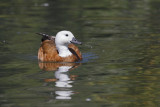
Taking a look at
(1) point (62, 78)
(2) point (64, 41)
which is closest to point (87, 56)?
(2) point (64, 41)

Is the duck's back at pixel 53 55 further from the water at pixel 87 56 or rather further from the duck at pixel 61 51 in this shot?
the water at pixel 87 56

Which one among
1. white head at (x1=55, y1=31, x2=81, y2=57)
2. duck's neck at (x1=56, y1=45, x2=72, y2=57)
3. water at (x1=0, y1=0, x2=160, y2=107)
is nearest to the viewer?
water at (x1=0, y1=0, x2=160, y2=107)

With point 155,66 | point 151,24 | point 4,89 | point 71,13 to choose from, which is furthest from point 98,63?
point 71,13

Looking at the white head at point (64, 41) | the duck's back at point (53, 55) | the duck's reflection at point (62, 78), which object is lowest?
the duck's reflection at point (62, 78)

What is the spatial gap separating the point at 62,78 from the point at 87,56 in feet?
9.65

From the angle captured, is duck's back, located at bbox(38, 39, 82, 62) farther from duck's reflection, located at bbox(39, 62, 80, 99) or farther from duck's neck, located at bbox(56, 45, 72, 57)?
duck's reflection, located at bbox(39, 62, 80, 99)

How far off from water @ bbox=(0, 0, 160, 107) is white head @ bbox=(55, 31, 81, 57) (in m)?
0.48

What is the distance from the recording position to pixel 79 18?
1902cm

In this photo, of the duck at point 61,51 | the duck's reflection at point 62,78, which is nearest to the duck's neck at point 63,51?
the duck at point 61,51

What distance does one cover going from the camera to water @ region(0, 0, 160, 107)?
8.74m

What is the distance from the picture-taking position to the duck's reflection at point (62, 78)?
29.4 feet

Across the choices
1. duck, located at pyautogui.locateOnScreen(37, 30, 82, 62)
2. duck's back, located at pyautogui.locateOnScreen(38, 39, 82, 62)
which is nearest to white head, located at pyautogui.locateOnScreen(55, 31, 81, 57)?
duck, located at pyautogui.locateOnScreen(37, 30, 82, 62)

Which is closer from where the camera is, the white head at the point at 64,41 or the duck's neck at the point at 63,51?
the white head at the point at 64,41

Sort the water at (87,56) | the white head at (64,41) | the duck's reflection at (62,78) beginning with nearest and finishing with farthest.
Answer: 1. the water at (87,56)
2. the duck's reflection at (62,78)
3. the white head at (64,41)
